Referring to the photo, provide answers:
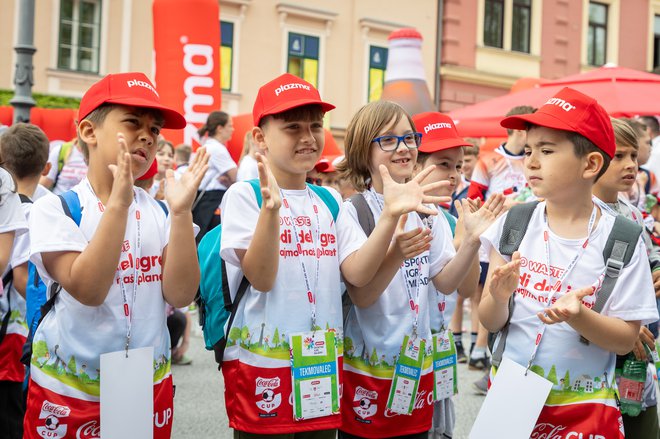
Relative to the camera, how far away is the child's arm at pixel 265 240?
2424 mm

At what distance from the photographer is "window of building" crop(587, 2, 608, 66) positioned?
22641 mm

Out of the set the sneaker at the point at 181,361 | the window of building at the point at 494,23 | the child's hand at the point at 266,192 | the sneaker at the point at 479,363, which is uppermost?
the window of building at the point at 494,23

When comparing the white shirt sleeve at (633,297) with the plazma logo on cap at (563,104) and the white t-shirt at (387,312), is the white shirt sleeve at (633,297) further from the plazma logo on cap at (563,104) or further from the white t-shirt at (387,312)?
the white t-shirt at (387,312)

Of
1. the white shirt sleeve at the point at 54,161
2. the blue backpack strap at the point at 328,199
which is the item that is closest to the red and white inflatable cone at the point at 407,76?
the white shirt sleeve at the point at 54,161

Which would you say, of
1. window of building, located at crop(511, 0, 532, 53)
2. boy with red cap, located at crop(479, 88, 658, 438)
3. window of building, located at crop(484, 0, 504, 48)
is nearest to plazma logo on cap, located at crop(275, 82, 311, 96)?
boy with red cap, located at crop(479, 88, 658, 438)

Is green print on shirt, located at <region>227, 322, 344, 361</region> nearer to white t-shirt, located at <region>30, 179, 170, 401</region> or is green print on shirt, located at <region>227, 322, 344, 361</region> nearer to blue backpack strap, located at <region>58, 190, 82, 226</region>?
white t-shirt, located at <region>30, 179, 170, 401</region>

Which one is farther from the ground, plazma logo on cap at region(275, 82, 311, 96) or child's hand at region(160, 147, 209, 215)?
plazma logo on cap at region(275, 82, 311, 96)

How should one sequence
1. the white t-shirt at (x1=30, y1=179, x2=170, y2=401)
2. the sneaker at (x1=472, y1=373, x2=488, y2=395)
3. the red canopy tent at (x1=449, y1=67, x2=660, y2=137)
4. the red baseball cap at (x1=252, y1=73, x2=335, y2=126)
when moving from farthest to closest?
the red canopy tent at (x1=449, y1=67, x2=660, y2=137) → the sneaker at (x1=472, y1=373, x2=488, y2=395) → the red baseball cap at (x1=252, y1=73, x2=335, y2=126) → the white t-shirt at (x1=30, y1=179, x2=170, y2=401)

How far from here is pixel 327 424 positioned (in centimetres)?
265

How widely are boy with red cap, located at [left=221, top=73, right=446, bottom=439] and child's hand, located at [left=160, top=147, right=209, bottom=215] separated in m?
0.21

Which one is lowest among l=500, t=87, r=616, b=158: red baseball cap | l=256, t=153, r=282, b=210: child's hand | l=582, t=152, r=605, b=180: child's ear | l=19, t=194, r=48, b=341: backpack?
l=19, t=194, r=48, b=341: backpack

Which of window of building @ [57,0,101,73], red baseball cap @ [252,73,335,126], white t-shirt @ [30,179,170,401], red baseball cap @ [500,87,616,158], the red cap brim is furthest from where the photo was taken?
window of building @ [57,0,101,73]

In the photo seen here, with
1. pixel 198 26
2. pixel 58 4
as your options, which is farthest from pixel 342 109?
pixel 198 26

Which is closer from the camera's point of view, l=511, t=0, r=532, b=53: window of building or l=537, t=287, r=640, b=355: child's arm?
l=537, t=287, r=640, b=355: child's arm
